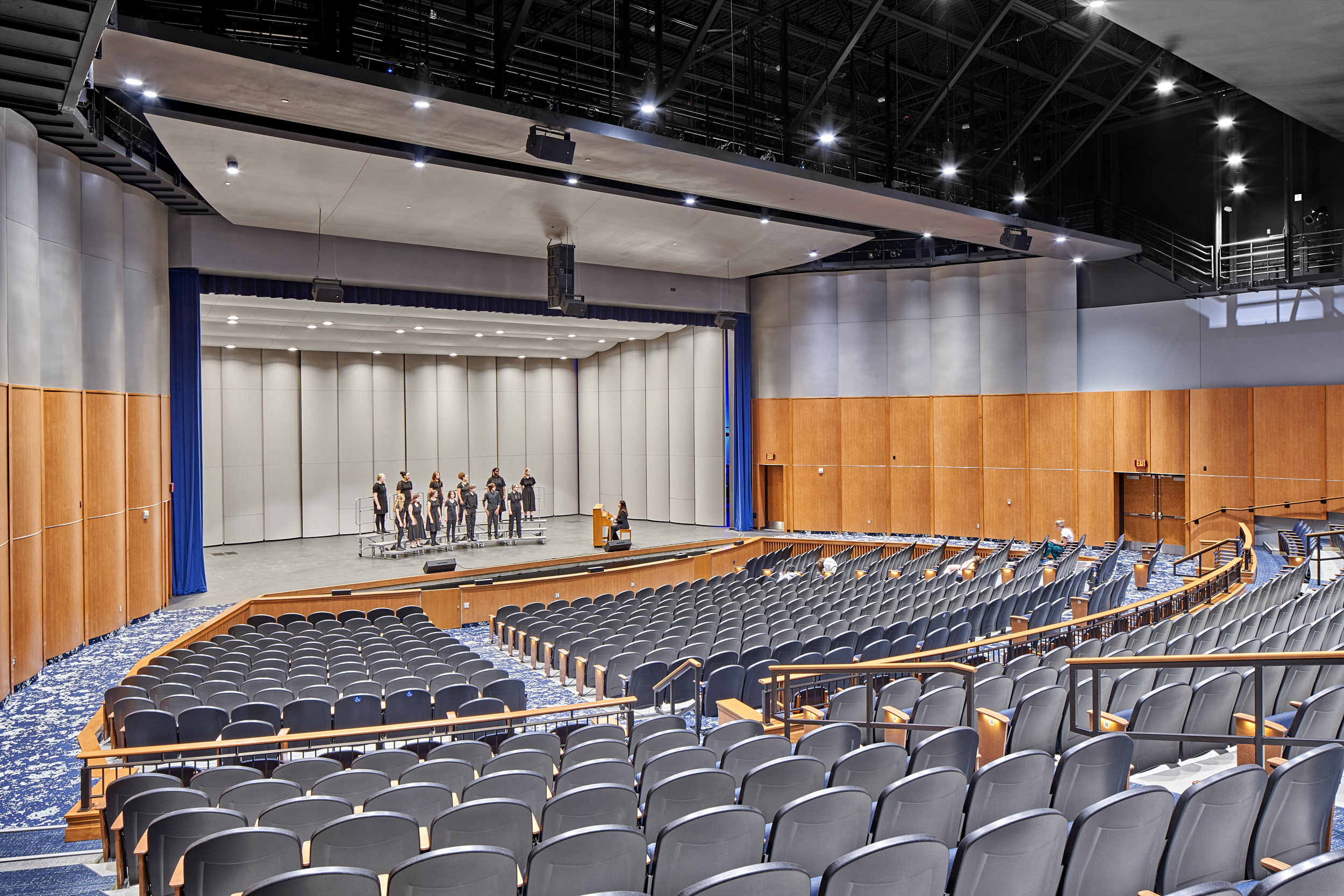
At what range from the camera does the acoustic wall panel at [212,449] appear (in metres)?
21.5

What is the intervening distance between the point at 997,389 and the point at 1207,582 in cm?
973

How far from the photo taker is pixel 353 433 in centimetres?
2414

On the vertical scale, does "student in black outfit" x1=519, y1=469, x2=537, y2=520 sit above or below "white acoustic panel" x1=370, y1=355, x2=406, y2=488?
below

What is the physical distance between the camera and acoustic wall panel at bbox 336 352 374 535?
23.9 m

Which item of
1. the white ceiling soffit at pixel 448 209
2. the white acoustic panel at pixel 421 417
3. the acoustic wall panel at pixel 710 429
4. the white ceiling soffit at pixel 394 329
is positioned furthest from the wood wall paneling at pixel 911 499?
the white acoustic panel at pixel 421 417

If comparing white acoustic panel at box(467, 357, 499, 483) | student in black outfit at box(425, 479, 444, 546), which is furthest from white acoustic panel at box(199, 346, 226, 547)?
white acoustic panel at box(467, 357, 499, 483)

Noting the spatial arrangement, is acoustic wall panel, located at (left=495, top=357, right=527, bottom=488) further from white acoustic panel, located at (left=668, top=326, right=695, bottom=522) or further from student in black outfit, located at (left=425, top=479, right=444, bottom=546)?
student in black outfit, located at (left=425, top=479, right=444, bottom=546)

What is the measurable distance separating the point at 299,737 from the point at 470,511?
14701mm

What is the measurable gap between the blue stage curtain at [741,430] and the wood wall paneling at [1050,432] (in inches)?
275

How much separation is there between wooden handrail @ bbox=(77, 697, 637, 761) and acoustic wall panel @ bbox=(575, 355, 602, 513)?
2080 cm

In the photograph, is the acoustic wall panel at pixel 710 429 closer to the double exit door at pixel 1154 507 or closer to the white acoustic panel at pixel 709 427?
the white acoustic panel at pixel 709 427

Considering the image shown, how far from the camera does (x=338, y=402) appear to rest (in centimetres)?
2392

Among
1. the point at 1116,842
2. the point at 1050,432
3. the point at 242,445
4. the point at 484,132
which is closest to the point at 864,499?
the point at 1050,432

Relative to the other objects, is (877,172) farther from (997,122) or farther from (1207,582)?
(1207,582)
